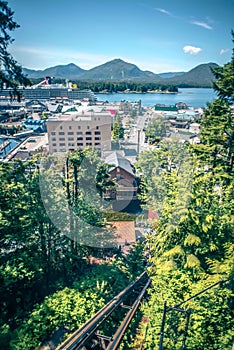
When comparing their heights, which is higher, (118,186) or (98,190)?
(98,190)

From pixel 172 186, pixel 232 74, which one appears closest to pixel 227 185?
pixel 172 186

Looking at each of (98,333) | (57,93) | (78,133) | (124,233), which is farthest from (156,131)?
(57,93)

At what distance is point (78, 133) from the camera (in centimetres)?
1482

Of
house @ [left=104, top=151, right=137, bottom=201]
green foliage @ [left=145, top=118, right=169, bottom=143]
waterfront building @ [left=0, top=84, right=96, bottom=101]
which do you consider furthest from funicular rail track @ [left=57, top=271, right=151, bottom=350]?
waterfront building @ [left=0, top=84, right=96, bottom=101]

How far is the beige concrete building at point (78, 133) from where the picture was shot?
1470 cm

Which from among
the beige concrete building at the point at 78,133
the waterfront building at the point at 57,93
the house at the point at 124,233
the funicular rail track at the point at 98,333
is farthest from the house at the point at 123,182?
the waterfront building at the point at 57,93

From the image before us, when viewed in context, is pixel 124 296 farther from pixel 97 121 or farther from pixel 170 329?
pixel 97 121

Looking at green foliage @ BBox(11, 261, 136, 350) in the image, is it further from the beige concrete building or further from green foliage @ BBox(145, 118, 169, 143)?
green foliage @ BBox(145, 118, 169, 143)

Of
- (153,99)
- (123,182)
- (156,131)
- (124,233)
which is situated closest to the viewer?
(124,233)

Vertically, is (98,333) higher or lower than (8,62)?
lower

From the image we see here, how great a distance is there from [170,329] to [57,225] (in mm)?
2620

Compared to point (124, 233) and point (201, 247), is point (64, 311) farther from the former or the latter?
point (124, 233)

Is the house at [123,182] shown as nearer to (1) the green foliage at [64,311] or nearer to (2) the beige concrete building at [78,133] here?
(1) the green foliage at [64,311]

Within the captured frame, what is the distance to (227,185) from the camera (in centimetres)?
436
